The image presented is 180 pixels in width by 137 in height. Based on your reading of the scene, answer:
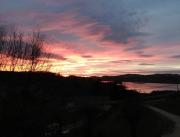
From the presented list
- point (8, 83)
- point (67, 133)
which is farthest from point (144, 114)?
point (8, 83)

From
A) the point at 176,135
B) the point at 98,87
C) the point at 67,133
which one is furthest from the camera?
the point at 98,87

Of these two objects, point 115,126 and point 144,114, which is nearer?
point 115,126

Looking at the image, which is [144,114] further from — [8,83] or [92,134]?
[8,83]

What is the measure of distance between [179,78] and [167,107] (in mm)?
47543

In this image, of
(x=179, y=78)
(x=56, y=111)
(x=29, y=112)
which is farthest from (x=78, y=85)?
(x=29, y=112)

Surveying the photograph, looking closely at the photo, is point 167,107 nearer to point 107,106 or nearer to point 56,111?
point 107,106

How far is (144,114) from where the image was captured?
35.0 m

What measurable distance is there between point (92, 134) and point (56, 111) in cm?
1306

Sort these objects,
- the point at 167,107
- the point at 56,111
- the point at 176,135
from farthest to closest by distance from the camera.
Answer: the point at 167,107, the point at 56,111, the point at 176,135

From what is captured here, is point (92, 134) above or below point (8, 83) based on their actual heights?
below

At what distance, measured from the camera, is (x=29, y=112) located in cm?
2952

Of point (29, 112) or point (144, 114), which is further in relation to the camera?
point (144, 114)

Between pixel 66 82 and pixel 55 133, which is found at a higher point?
pixel 66 82

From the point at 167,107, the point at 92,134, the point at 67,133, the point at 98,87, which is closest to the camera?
the point at 92,134
